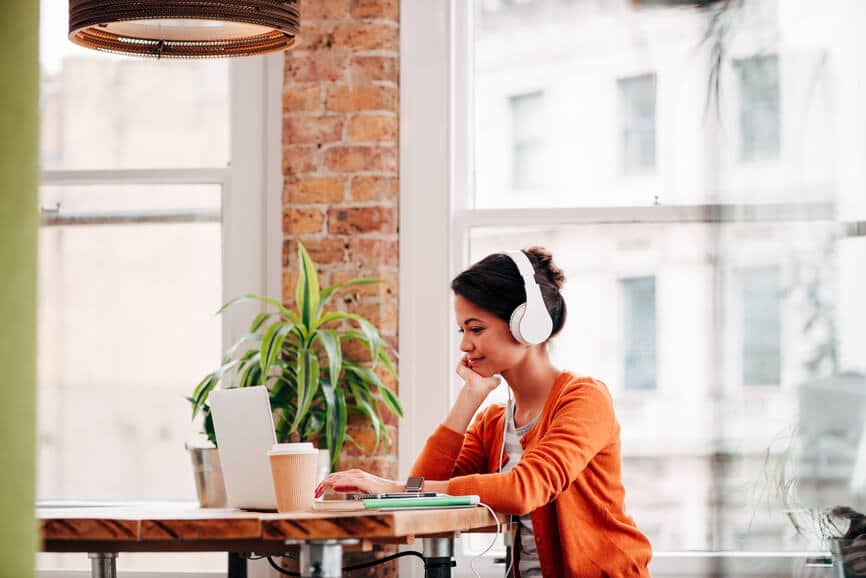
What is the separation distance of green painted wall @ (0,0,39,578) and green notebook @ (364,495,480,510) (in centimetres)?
96

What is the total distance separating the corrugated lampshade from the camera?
2.42 m

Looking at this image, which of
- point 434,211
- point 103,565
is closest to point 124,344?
point 434,211

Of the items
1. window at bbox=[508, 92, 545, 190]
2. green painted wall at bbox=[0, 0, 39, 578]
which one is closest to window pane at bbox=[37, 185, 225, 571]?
window at bbox=[508, 92, 545, 190]

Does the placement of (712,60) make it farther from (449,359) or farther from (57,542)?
(57,542)

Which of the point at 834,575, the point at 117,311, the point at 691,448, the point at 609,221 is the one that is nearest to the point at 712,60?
the point at 609,221

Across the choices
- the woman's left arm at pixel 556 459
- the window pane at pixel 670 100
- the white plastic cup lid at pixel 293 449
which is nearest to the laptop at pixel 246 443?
the white plastic cup lid at pixel 293 449

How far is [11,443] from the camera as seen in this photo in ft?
4.18

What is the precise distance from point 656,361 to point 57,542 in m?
2.13

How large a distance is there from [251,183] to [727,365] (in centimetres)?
158

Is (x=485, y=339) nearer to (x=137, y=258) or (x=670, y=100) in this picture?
(x=670, y=100)

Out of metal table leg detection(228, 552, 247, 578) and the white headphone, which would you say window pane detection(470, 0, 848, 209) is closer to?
the white headphone

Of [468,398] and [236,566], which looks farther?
[236,566]

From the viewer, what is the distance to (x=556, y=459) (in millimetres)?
2445

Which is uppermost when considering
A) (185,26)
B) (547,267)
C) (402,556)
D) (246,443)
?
(185,26)
